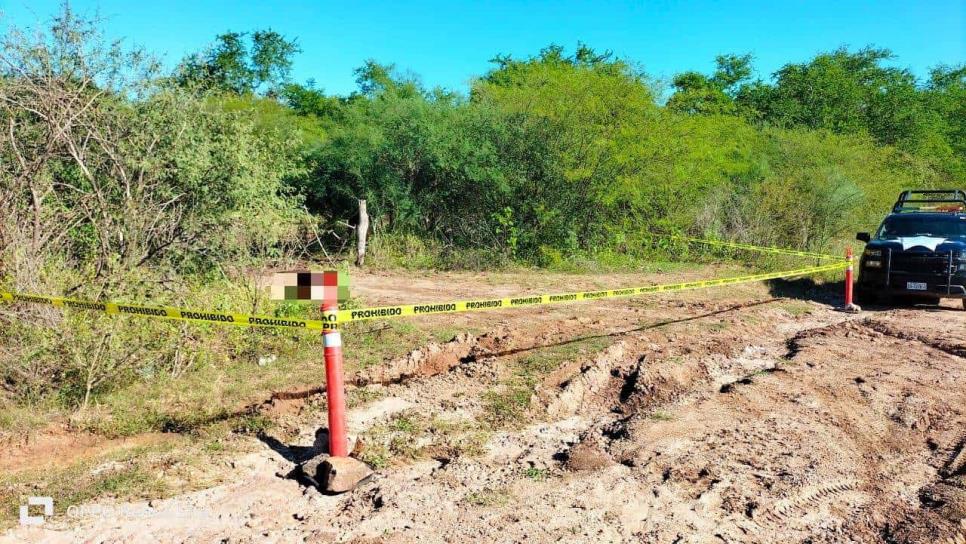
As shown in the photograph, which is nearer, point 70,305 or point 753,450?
point 753,450

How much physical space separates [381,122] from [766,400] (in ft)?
46.0

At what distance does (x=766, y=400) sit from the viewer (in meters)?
A: 6.32

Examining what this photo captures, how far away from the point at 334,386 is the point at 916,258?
35.8 feet

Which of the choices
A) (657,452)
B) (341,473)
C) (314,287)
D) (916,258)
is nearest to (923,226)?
(916,258)

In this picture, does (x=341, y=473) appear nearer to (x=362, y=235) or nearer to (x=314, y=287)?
(x=314, y=287)

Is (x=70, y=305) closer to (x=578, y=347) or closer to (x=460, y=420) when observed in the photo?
(x=460, y=420)

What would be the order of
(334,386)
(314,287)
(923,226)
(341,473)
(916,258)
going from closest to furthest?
(341,473) → (334,386) → (314,287) → (916,258) → (923,226)

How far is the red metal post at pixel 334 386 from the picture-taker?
4.64m

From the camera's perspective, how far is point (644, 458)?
4.96 metres

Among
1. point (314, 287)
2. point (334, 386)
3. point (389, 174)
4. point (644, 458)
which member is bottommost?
point (644, 458)

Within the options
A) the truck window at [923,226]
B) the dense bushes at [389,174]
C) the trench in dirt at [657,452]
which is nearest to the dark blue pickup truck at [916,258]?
the truck window at [923,226]

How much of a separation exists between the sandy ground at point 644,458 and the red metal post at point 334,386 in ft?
1.18

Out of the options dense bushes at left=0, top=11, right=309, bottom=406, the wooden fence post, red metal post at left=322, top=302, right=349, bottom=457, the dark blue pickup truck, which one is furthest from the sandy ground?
the wooden fence post

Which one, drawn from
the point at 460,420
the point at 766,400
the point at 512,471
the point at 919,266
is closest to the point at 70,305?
the point at 460,420
